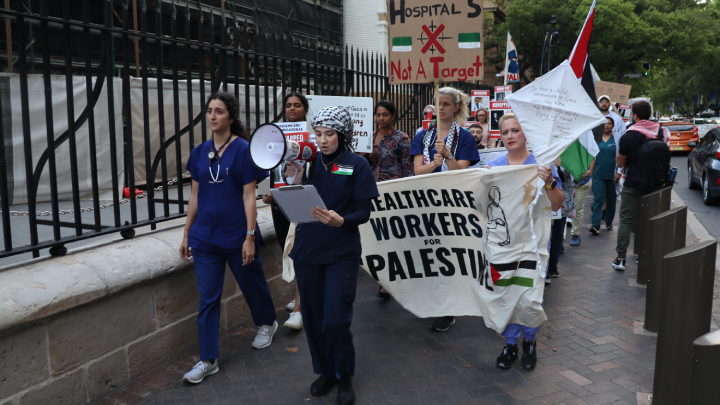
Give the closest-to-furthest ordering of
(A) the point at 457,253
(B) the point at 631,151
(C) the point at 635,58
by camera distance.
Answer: (A) the point at 457,253 < (B) the point at 631,151 < (C) the point at 635,58

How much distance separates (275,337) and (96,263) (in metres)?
1.68

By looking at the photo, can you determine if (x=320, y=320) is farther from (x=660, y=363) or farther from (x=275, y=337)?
(x=660, y=363)

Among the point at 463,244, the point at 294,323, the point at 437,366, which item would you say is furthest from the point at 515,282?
the point at 294,323

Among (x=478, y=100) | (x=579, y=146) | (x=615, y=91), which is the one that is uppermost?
(x=615, y=91)

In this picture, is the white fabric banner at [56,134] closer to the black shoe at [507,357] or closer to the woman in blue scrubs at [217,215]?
the woman in blue scrubs at [217,215]

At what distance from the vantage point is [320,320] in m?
3.75

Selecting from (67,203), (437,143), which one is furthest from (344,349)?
(67,203)

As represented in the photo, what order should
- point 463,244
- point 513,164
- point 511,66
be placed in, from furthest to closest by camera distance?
point 511,66 → point 463,244 → point 513,164

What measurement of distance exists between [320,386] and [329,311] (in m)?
0.58

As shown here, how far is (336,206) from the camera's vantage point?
361 cm

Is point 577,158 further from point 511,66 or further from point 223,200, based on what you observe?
point 511,66

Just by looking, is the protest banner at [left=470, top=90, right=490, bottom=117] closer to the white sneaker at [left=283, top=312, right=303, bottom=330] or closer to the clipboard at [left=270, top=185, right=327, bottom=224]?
the white sneaker at [left=283, top=312, right=303, bottom=330]

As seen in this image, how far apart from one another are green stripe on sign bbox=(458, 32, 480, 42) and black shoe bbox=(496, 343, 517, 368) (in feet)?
10.0

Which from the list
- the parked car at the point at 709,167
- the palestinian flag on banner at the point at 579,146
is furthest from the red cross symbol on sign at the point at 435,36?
the parked car at the point at 709,167
